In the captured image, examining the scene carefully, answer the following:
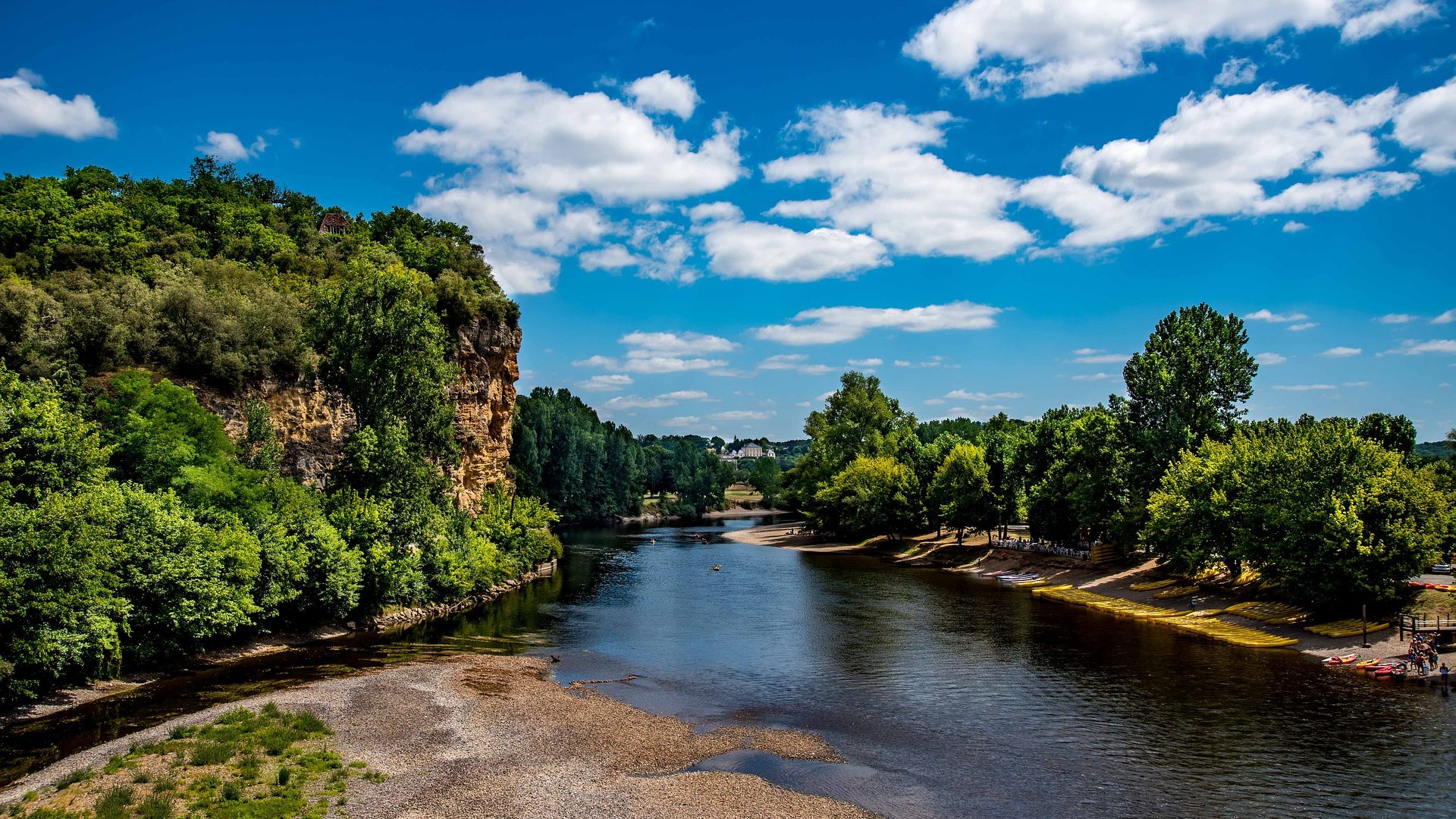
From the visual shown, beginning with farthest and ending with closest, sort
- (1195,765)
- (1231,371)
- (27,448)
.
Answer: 1. (1231,371)
2. (27,448)
3. (1195,765)

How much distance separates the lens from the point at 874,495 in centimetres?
9600

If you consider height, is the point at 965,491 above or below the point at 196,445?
below

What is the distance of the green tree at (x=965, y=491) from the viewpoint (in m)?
78.9

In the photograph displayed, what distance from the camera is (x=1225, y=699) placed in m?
30.1

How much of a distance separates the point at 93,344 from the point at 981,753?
48716 mm

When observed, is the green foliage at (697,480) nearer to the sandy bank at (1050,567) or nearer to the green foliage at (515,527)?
the sandy bank at (1050,567)

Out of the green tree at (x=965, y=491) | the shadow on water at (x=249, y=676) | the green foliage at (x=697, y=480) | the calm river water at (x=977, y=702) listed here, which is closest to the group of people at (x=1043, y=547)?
the green tree at (x=965, y=491)

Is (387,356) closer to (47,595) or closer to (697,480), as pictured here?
(47,595)

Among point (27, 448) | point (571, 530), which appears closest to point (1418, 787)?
point (27, 448)

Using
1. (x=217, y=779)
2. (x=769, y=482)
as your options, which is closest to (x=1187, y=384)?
(x=217, y=779)

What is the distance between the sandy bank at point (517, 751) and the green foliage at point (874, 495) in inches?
2651

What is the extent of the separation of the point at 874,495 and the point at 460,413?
5034 cm

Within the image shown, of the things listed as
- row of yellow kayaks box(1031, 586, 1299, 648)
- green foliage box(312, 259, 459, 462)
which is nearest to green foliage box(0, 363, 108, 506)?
green foliage box(312, 259, 459, 462)

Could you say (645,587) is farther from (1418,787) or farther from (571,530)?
(571,530)
